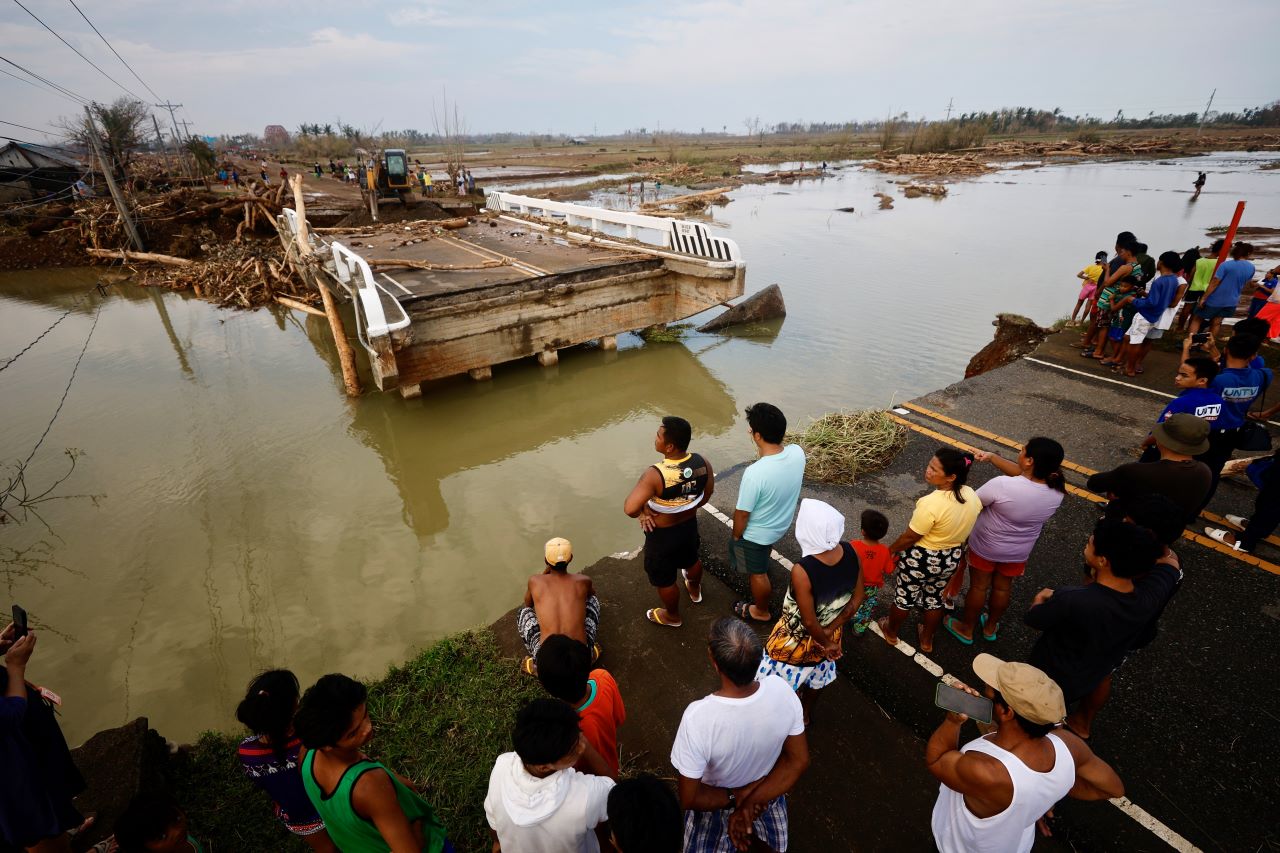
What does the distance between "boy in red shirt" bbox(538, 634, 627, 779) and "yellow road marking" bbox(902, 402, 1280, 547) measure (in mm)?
5415

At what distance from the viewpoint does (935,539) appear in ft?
10.0

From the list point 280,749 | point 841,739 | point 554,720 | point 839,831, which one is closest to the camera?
point 554,720

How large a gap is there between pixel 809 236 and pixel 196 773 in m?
21.4

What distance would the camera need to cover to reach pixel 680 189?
3612 centimetres

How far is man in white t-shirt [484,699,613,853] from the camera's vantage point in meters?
1.70

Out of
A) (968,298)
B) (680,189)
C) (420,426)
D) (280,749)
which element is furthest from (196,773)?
(680,189)

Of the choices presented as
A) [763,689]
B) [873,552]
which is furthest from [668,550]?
[763,689]

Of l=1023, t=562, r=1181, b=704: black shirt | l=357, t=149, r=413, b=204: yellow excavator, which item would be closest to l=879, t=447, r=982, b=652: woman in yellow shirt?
l=1023, t=562, r=1181, b=704: black shirt

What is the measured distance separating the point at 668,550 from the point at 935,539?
1590 millimetres

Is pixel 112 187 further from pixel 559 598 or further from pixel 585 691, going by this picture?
pixel 585 691

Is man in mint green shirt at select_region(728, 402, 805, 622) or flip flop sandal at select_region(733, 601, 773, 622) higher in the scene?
man in mint green shirt at select_region(728, 402, 805, 622)

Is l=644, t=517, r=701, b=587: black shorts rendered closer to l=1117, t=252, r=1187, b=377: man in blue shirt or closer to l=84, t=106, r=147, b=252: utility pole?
l=1117, t=252, r=1187, b=377: man in blue shirt

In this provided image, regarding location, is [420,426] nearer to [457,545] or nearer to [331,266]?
[457,545]

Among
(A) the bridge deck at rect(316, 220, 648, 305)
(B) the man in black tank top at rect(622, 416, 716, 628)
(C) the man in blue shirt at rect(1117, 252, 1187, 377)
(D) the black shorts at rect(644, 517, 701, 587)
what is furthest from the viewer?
(A) the bridge deck at rect(316, 220, 648, 305)
